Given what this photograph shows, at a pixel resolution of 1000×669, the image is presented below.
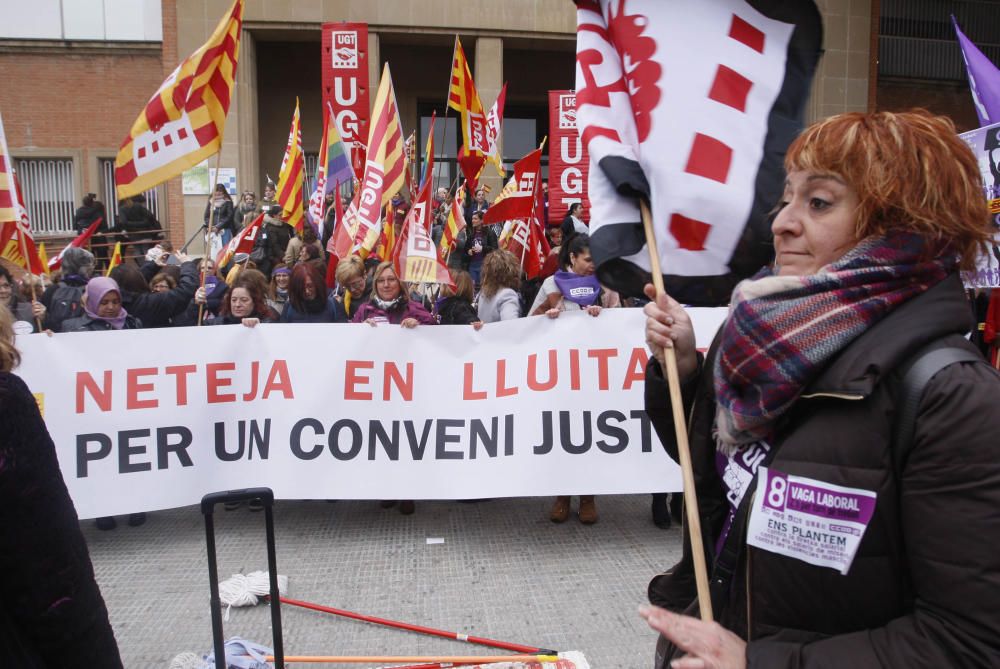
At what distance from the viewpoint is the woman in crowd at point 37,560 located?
Answer: 153cm

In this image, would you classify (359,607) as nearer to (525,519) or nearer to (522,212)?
(525,519)

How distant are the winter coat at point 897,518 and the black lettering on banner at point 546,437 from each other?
11.4ft

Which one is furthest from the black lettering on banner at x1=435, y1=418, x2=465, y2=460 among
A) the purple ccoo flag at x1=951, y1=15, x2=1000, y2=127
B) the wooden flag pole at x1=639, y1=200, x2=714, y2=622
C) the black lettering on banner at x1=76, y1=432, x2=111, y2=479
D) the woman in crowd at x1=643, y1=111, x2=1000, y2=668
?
the purple ccoo flag at x1=951, y1=15, x2=1000, y2=127

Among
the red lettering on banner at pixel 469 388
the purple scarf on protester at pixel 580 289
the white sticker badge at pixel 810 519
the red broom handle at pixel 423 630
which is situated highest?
the purple scarf on protester at pixel 580 289

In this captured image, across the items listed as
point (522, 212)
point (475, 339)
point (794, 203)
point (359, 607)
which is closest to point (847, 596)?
point (794, 203)

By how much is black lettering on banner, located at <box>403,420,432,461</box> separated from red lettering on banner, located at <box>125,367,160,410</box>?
168 centimetres

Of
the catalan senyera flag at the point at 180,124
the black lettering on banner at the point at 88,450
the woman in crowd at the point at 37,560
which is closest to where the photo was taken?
the woman in crowd at the point at 37,560

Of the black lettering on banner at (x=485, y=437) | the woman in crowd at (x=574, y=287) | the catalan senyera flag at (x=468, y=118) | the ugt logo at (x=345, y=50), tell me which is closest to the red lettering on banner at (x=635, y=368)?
the woman in crowd at (x=574, y=287)

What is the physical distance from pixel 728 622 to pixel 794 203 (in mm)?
839

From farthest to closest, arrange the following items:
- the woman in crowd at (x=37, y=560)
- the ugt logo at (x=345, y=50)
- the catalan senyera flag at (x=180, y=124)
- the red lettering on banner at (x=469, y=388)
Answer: the ugt logo at (x=345, y=50) < the catalan senyera flag at (x=180, y=124) < the red lettering on banner at (x=469, y=388) < the woman in crowd at (x=37, y=560)

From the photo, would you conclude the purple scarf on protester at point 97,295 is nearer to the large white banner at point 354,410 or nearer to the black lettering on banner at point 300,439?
the large white banner at point 354,410

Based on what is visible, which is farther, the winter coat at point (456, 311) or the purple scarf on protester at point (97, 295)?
the winter coat at point (456, 311)

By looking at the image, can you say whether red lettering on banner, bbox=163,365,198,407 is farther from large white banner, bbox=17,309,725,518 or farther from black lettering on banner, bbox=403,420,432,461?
black lettering on banner, bbox=403,420,432,461

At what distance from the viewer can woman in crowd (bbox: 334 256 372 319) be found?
6.91 meters
